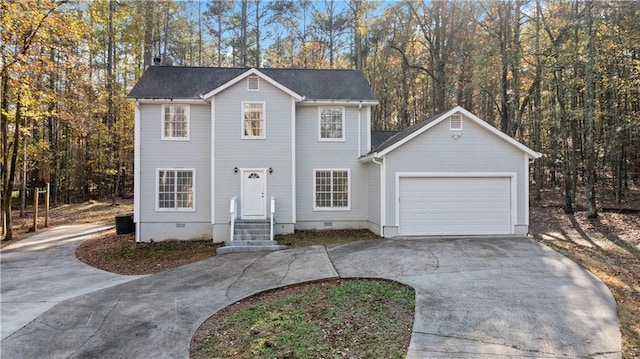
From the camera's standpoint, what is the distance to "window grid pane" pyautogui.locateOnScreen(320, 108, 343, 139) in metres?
13.6

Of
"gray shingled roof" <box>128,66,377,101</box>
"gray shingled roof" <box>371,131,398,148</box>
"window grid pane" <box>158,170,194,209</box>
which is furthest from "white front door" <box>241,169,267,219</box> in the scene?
"gray shingled roof" <box>371,131,398,148</box>

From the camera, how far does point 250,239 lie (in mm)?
11578

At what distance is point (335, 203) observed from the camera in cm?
1350

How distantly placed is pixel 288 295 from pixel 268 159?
680 centimetres

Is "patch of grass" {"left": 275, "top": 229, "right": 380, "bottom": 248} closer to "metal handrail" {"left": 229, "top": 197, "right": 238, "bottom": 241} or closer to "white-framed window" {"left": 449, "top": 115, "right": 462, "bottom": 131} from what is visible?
"metal handrail" {"left": 229, "top": 197, "right": 238, "bottom": 241}

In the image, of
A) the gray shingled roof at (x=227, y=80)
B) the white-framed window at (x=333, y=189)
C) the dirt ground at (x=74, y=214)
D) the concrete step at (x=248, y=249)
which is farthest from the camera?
the dirt ground at (x=74, y=214)

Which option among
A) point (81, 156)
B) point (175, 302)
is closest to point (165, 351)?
point (175, 302)

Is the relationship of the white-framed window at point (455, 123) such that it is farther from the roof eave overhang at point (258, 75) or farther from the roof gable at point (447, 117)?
the roof eave overhang at point (258, 75)

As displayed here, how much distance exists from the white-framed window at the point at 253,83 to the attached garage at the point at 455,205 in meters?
6.14

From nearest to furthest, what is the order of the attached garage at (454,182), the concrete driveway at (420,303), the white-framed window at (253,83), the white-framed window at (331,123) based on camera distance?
the concrete driveway at (420,303), the attached garage at (454,182), the white-framed window at (253,83), the white-framed window at (331,123)

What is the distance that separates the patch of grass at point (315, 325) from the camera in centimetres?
461

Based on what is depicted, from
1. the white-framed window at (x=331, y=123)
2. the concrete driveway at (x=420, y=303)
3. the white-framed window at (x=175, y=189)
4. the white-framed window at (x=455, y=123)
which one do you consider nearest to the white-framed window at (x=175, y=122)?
the white-framed window at (x=175, y=189)

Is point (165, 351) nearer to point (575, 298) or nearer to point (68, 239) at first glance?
point (575, 298)

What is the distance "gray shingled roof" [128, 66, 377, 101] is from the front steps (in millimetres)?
5116
